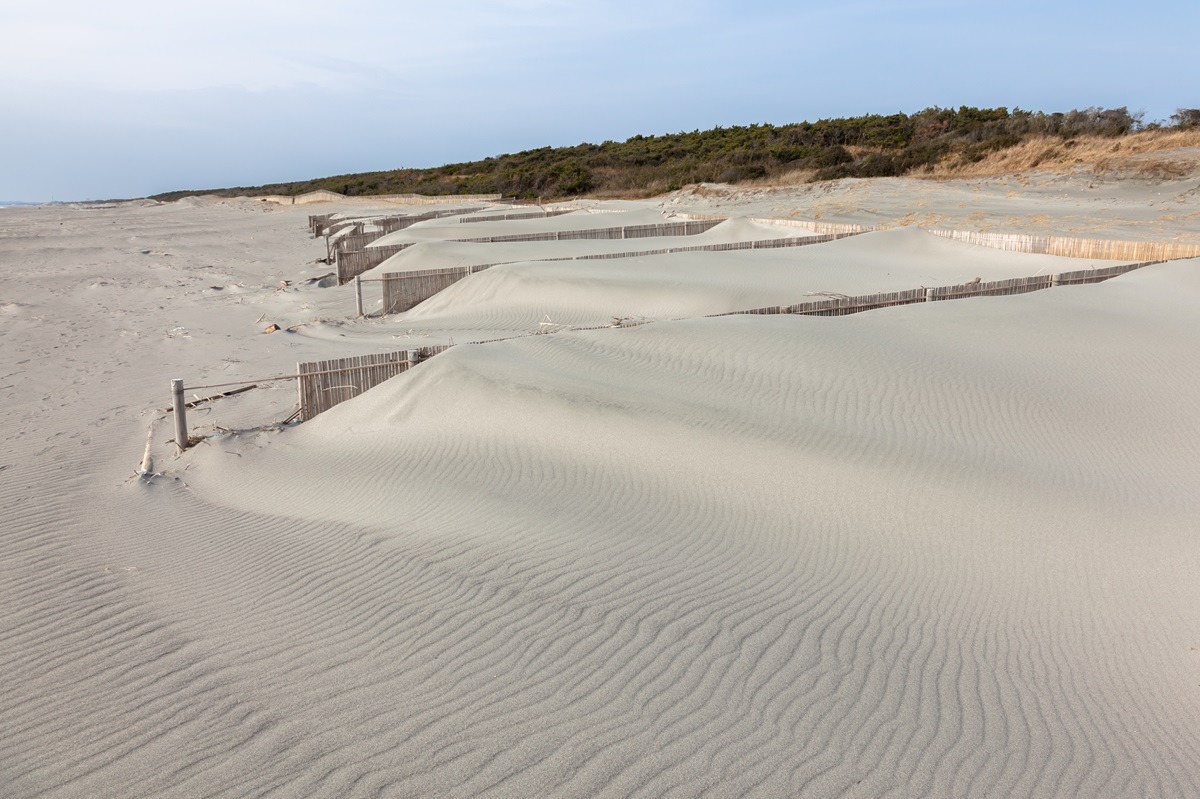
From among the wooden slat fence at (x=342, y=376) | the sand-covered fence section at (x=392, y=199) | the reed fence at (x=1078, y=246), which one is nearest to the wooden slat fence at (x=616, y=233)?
the reed fence at (x=1078, y=246)

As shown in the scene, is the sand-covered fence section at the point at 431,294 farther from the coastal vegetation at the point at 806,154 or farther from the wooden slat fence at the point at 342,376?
the coastal vegetation at the point at 806,154

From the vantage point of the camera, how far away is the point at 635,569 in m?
5.35

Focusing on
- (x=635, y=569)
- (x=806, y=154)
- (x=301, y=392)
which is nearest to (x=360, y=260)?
(x=301, y=392)

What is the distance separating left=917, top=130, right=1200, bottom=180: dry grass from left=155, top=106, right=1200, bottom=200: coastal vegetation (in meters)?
0.07

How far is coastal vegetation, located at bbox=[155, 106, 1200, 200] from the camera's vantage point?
3388cm

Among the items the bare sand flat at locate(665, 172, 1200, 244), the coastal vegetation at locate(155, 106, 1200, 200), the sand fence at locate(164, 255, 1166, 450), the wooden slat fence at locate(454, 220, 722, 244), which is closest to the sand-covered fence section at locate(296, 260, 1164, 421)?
the sand fence at locate(164, 255, 1166, 450)

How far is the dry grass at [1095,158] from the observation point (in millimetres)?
28953

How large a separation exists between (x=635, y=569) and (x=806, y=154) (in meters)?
41.3

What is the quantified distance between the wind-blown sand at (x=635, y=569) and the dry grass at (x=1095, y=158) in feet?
65.8

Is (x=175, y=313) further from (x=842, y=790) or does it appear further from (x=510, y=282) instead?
(x=842, y=790)

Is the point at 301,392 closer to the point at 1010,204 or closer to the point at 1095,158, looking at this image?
the point at 1010,204

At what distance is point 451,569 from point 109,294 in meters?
17.0

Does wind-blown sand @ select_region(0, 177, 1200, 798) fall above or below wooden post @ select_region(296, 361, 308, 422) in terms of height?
below

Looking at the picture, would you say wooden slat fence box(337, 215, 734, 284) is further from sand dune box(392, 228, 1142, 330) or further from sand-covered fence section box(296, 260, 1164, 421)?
sand dune box(392, 228, 1142, 330)
